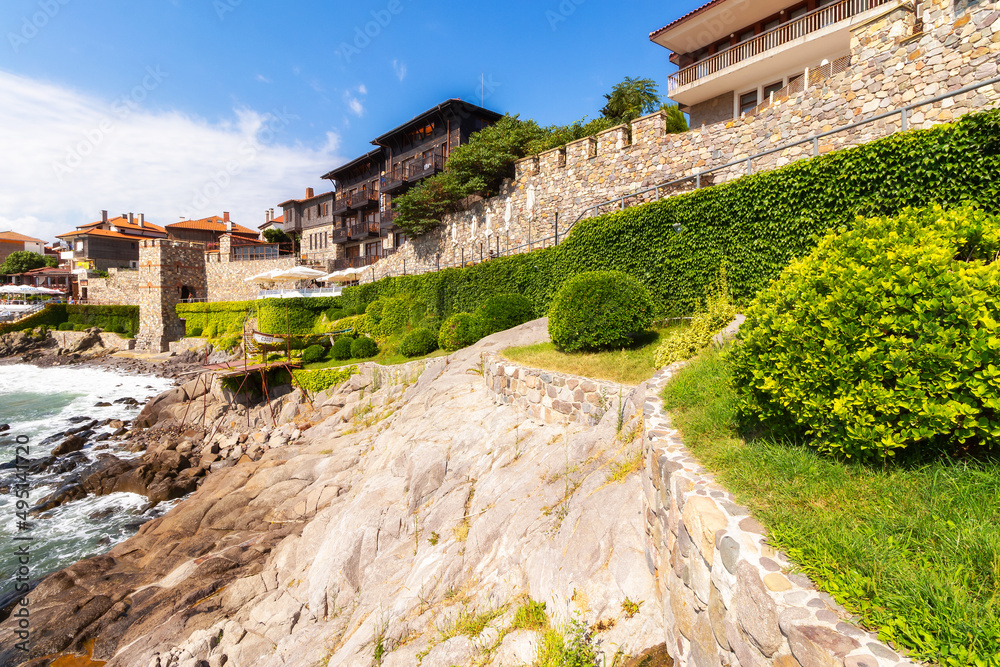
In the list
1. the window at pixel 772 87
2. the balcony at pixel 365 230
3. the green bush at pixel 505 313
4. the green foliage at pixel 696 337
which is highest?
the window at pixel 772 87

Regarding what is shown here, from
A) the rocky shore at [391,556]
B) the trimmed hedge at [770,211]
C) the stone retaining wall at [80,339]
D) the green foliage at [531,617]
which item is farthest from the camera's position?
the stone retaining wall at [80,339]

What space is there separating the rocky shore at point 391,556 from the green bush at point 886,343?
2.40m

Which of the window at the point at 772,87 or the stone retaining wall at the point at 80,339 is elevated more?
the window at the point at 772,87

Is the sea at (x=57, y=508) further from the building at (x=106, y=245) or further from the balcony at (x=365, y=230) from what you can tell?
the building at (x=106, y=245)

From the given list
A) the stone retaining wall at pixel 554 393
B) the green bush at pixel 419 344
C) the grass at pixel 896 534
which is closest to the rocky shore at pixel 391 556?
the stone retaining wall at pixel 554 393

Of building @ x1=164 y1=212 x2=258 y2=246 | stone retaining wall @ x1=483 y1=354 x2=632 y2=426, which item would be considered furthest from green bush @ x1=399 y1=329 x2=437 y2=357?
building @ x1=164 y1=212 x2=258 y2=246

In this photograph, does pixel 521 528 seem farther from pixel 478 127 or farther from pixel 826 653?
pixel 478 127

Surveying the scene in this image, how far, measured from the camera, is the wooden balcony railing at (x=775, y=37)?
1656 cm

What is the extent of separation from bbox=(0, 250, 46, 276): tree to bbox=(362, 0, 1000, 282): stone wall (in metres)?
78.5

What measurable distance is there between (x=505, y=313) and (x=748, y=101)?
15277 millimetres

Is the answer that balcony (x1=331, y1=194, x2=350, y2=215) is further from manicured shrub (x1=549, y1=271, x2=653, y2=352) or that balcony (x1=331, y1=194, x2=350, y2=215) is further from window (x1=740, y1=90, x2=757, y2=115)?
manicured shrub (x1=549, y1=271, x2=653, y2=352)

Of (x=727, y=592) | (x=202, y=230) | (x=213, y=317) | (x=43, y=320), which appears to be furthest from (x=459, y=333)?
(x=202, y=230)

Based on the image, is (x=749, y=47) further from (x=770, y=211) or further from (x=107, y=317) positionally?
(x=107, y=317)

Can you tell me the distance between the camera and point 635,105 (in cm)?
2775
